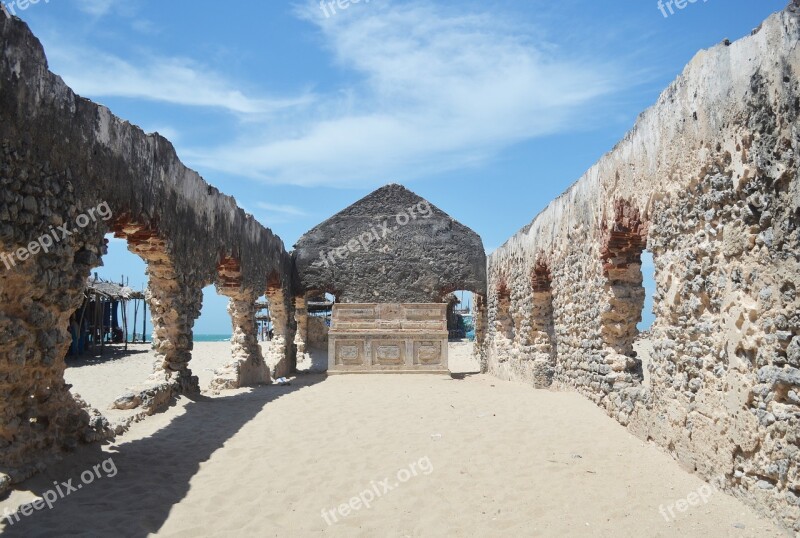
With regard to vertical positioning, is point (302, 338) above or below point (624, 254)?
below

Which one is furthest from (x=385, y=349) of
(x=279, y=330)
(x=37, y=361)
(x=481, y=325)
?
(x=37, y=361)

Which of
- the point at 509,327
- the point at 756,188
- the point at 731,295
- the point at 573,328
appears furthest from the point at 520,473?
the point at 509,327

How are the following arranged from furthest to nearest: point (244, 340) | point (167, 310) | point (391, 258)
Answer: point (391, 258) < point (244, 340) < point (167, 310)

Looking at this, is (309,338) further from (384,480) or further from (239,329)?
(384,480)

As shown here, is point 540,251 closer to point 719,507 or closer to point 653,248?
point 653,248

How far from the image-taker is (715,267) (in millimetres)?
4844

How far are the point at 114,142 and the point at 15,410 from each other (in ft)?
11.1

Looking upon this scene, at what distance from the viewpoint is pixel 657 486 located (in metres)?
4.89

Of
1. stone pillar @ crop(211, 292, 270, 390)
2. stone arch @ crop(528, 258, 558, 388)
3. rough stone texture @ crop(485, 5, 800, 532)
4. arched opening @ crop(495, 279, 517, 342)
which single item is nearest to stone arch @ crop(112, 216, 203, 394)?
stone pillar @ crop(211, 292, 270, 390)

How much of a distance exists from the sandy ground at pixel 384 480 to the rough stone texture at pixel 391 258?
9448 mm

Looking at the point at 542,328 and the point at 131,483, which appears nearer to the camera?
the point at 131,483

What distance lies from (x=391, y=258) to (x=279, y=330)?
4.00 meters

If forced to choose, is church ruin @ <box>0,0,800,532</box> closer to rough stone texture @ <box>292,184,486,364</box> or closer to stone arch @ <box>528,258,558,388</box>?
stone arch @ <box>528,258,558,388</box>

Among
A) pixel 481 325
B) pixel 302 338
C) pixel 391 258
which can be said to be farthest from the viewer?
pixel 302 338
